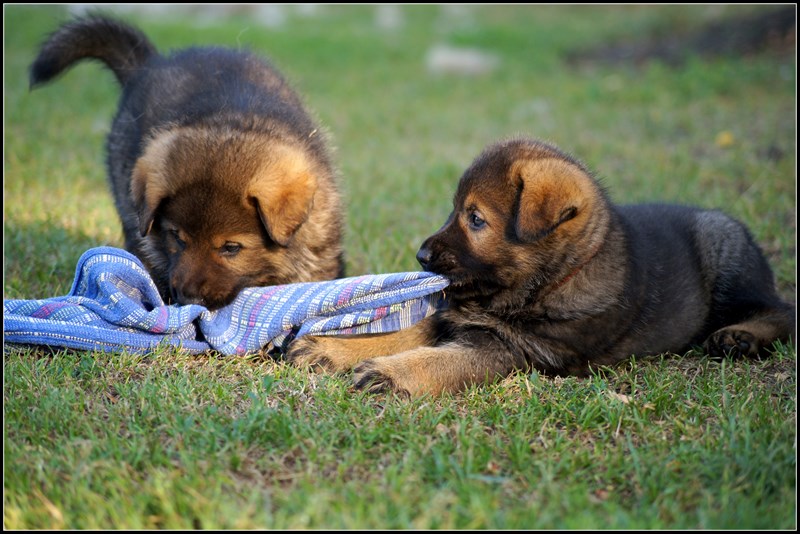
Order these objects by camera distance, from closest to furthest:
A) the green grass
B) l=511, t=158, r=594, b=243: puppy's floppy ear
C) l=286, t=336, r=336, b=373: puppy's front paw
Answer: the green grass < l=511, t=158, r=594, b=243: puppy's floppy ear < l=286, t=336, r=336, b=373: puppy's front paw

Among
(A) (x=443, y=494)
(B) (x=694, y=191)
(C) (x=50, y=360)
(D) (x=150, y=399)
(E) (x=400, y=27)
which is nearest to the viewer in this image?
(A) (x=443, y=494)

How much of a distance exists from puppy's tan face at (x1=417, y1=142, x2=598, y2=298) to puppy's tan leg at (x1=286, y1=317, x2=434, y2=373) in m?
0.30

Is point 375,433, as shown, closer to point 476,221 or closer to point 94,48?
point 476,221

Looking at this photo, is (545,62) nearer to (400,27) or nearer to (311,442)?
(400,27)

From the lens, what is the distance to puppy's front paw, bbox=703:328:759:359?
3619mm

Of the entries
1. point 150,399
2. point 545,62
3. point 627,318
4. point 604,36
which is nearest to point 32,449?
point 150,399

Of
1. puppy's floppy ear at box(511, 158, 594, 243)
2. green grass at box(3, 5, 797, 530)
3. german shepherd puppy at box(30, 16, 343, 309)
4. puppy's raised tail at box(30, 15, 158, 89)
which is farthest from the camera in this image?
puppy's raised tail at box(30, 15, 158, 89)

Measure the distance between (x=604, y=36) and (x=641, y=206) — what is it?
405 inches

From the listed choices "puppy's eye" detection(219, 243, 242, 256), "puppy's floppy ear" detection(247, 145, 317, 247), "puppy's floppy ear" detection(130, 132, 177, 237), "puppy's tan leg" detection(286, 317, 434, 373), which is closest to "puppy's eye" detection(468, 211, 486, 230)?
"puppy's tan leg" detection(286, 317, 434, 373)

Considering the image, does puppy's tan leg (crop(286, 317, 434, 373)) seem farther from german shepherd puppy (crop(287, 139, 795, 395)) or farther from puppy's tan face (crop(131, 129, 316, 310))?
puppy's tan face (crop(131, 129, 316, 310))

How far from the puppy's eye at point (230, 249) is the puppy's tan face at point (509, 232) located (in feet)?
2.60

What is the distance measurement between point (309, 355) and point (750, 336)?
1.92 metres

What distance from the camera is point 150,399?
2.93 metres

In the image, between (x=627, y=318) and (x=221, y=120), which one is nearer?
(x=627, y=318)
